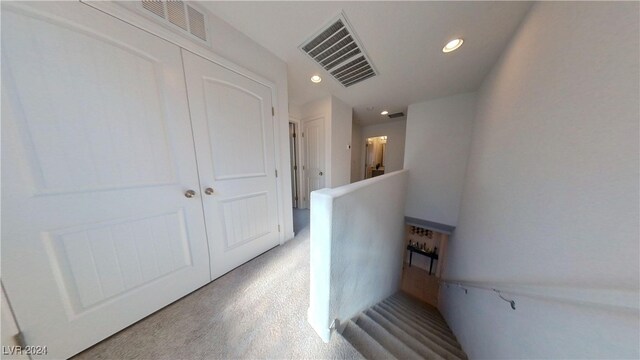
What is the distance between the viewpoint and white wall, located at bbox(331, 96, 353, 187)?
2838 millimetres

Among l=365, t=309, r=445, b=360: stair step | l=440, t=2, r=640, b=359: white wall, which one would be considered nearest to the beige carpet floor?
l=365, t=309, r=445, b=360: stair step

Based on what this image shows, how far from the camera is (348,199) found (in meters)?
1.08

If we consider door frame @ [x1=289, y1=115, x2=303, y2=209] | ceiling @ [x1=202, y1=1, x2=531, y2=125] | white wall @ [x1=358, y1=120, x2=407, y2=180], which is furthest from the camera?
white wall @ [x1=358, y1=120, x2=407, y2=180]

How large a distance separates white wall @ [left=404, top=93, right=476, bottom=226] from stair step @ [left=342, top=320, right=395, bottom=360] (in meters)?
2.52

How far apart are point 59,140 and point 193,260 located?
107 cm

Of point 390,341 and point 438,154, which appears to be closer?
point 390,341

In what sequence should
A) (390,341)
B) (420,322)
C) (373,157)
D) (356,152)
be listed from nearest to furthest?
(390,341) → (420,322) → (356,152) → (373,157)

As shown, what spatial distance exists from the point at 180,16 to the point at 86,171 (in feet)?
4.01

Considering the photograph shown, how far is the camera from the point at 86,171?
3.02 feet

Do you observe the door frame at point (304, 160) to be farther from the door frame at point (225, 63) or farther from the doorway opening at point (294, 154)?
the door frame at point (225, 63)

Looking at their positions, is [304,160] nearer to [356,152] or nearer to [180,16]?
[356,152]

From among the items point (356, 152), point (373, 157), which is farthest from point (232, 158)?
point (373, 157)

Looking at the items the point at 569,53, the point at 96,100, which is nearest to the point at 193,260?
the point at 96,100

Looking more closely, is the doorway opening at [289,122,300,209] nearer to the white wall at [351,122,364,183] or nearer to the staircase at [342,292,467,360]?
the white wall at [351,122,364,183]
